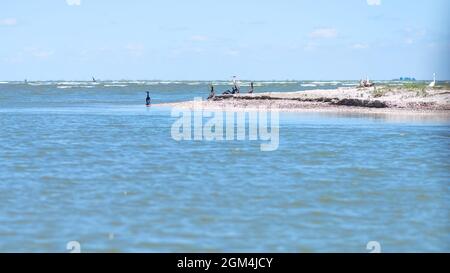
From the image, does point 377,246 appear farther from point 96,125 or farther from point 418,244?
point 96,125

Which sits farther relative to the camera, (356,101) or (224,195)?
(356,101)

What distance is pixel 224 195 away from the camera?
18.3 metres

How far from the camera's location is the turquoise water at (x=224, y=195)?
14055 mm

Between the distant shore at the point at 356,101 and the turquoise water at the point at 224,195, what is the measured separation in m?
19.6

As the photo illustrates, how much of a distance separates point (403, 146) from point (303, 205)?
14614 millimetres

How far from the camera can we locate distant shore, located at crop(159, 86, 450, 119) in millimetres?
52719

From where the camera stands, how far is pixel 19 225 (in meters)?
15.2

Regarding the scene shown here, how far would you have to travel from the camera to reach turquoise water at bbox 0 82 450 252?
14.1 metres

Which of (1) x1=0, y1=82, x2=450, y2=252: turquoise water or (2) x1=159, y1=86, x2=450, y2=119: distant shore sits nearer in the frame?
(1) x1=0, y1=82, x2=450, y2=252: turquoise water

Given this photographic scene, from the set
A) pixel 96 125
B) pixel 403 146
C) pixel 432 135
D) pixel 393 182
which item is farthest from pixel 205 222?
pixel 96 125

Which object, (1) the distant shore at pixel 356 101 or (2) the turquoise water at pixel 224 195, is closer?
(2) the turquoise water at pixel 224 195

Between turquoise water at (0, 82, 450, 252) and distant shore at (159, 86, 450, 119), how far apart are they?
19.6 meters

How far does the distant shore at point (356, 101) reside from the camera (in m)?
52.7

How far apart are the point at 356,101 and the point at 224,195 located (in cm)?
4020
